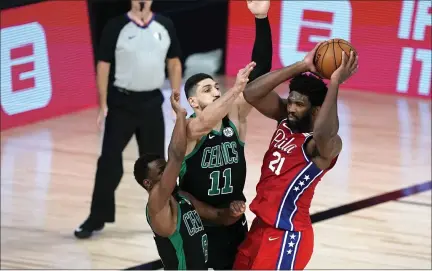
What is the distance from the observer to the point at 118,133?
8414 millimetres

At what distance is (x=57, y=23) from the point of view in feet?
38.2

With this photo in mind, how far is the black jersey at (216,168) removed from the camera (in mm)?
5883

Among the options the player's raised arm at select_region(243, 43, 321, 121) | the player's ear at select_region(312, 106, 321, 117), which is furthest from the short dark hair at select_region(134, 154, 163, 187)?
the player's ear at select_region(312, 106, 321, 117)

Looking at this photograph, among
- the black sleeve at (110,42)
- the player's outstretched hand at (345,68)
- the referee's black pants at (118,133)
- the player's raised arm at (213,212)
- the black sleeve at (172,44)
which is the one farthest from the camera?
the black sleeve at (172,44)

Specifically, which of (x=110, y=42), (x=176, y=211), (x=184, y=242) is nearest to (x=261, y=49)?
(x=176, y=211)

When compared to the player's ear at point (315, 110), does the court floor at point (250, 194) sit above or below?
below

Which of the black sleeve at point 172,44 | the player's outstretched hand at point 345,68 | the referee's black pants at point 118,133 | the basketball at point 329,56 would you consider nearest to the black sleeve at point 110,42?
the referee's black pants at point 118,133

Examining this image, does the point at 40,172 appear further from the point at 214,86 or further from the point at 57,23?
the point at 214,86

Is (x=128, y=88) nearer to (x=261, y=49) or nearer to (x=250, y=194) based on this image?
(x=250, y=194)

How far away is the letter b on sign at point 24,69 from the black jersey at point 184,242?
18.8 feet

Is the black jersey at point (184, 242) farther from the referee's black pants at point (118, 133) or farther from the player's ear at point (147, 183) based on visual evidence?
the referee's black pants at point (118, 133)

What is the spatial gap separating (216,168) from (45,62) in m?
6.04

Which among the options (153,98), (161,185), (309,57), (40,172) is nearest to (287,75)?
(309,57)

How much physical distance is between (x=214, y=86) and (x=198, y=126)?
331mm
